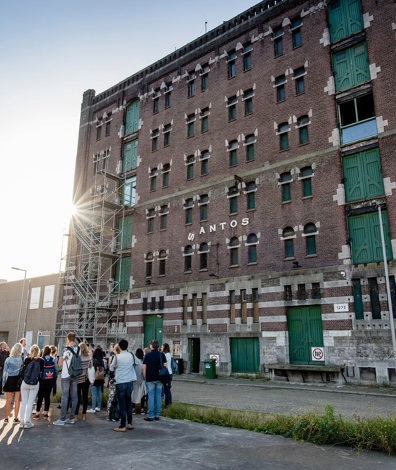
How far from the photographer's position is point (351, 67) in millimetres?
24391

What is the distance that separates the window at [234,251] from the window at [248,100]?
362 inches

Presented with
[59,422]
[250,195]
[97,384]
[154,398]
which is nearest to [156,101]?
[250,195]

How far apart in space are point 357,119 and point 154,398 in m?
19.8

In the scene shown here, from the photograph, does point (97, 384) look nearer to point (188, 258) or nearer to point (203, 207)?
point (188, 258)

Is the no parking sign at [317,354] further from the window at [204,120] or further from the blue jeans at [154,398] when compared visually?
the window at [204,120]

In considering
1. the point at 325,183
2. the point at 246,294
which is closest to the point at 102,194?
the point at 246,294

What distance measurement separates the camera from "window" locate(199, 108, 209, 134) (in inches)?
1224

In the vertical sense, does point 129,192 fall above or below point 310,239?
above

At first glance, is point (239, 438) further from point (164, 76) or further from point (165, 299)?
point (164, 76)

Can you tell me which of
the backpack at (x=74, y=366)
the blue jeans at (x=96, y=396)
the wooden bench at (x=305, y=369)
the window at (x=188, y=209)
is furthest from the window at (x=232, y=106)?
the backpack at (x=74, y=366)

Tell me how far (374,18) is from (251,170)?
1131cm

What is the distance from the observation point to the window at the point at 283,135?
86.7 ft

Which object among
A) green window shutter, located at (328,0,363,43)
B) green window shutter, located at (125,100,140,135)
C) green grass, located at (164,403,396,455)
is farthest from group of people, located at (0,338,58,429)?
green window shutter, located at (125,100,140,135)

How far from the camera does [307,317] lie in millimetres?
22938
